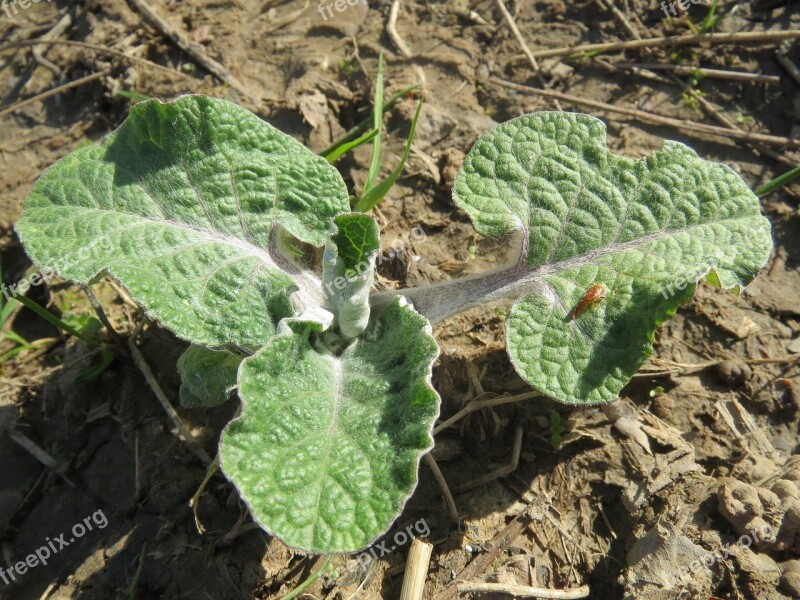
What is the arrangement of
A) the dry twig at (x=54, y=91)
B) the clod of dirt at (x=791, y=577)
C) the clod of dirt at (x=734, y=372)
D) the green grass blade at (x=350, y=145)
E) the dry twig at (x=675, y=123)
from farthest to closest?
the dry twig at (x=54, y=91) → the dry twig at (x=675, y=123) → the green grass blade at (x=350, y=145) → the clod of dirt at (x=734, y=372) → the clod of dirt at (x=791, y=577)

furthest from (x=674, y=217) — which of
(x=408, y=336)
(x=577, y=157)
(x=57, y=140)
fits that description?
(x=57, y=140)

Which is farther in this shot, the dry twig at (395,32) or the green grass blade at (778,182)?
the dry twig at (395,32)

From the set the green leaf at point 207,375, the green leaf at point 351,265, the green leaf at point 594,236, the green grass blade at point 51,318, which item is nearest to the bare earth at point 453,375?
the green grass blade at point 51,318

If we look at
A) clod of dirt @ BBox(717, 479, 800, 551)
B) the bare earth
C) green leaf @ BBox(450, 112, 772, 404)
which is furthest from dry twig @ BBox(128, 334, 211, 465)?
clod of dirt @ BBox(717, 479, 800, 551)

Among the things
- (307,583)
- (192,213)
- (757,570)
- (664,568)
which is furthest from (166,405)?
(757,570)

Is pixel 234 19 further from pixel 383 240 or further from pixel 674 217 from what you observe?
pixel 674 217

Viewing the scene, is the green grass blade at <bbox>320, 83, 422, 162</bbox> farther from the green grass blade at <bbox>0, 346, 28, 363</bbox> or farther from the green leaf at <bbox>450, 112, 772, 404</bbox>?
the green grass blade at <bbox>0, 346, 28, 363</bbox>

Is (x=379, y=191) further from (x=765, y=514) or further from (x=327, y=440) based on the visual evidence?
(x=765, y=514)

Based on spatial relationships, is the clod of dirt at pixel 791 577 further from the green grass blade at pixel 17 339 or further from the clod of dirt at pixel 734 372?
the green grass blade at pixel 17 339

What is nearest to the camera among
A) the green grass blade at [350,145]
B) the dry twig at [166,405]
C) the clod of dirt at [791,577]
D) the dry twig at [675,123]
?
the clod of dirt at [791,577]
